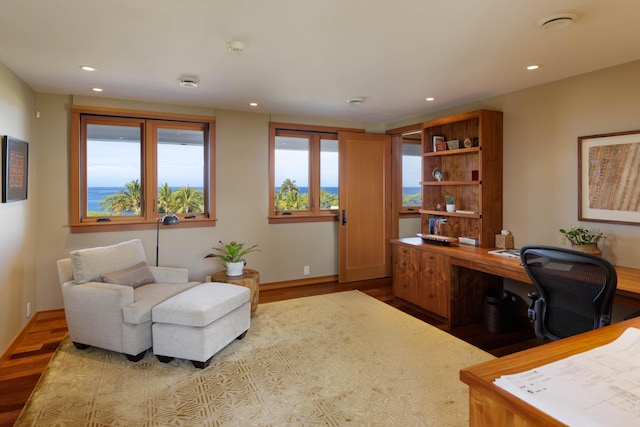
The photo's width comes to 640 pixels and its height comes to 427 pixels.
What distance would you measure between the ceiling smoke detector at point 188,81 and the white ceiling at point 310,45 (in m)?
0.09

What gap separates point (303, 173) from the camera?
5266mm

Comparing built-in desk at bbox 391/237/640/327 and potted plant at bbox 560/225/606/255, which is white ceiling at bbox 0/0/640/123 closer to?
potted plant at bbox 560/225/606/255

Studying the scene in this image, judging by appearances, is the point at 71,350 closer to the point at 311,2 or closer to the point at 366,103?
the point at 311,2

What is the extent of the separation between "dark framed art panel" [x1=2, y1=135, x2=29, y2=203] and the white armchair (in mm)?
694

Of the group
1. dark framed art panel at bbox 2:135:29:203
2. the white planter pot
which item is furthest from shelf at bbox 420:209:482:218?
dark framed art panel at bbox 2:135:29:203

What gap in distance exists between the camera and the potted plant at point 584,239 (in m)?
3.01

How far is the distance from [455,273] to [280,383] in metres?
2.09

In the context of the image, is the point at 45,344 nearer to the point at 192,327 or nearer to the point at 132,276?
the point at 132,276

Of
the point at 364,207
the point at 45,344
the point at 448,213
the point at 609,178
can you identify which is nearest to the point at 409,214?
the point at 364,207

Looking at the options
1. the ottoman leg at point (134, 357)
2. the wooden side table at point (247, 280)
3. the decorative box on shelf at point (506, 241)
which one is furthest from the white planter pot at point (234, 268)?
the decorative box on shelf at point (506, 241)

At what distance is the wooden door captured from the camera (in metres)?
5.24

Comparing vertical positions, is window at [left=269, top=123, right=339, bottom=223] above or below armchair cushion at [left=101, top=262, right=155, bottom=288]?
above

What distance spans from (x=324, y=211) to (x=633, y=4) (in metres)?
3.95

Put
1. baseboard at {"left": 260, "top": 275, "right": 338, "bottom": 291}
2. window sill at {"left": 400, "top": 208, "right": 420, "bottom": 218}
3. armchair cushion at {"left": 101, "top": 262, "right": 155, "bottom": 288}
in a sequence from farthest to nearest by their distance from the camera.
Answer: window sill at {"left": 400, "top": 208, "right": 420, "bottom": 218}, baseboard at {"left": 260, "top": 275, "right": 338, "bottom": 291}, armchair cushion at {"left": 101, "top": 262, "right": 155, "bottom": 288}
